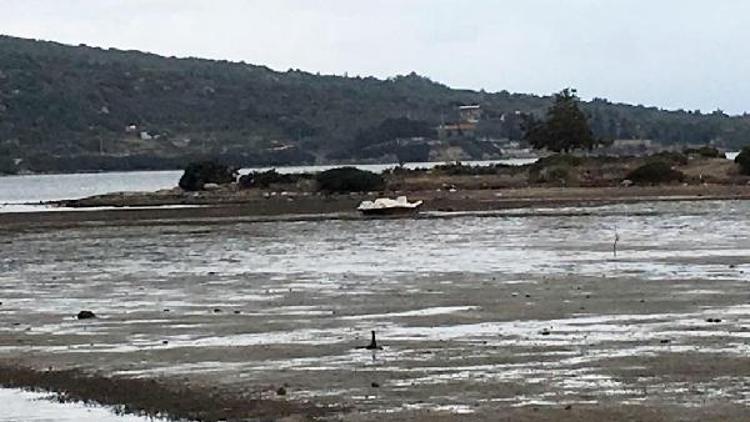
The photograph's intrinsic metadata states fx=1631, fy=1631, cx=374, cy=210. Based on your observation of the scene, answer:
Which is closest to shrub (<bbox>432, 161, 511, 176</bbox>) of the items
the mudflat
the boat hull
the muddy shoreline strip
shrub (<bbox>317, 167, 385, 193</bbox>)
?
shrub (<bbox>317, 167, 385, 193</bbox>)

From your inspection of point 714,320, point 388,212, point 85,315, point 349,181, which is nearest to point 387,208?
point 388,212

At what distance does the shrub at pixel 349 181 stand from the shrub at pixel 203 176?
12.7 meters

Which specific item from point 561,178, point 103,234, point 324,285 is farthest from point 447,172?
point 324,285

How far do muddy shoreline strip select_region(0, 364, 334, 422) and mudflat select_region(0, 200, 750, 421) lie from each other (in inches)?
4.6

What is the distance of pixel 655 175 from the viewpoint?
8725cm

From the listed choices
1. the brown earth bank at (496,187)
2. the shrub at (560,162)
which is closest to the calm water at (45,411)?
the brown earth bank at (496,187)

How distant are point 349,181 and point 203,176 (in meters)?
16.2

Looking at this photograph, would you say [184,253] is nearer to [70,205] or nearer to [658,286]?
[658,286]

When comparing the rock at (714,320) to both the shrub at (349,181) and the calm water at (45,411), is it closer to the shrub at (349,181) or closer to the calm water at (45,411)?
the calm water at (45,411)

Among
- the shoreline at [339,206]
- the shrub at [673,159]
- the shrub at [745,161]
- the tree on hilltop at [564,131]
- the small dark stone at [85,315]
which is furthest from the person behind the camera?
the tree on hilltop at [564,131]

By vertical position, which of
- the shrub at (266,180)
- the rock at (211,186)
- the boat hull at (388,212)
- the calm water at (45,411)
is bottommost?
the boat hull at (388,212)

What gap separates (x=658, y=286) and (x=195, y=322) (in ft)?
30.1

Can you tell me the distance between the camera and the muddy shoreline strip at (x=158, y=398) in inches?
699

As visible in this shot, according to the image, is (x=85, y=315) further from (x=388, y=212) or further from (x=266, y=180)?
(x=266, y=180)
